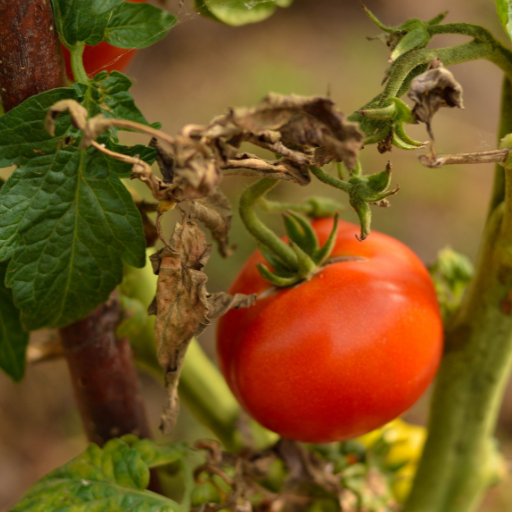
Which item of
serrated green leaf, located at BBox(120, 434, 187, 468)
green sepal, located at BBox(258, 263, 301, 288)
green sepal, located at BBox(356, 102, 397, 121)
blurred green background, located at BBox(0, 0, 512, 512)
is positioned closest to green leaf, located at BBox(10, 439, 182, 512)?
serrated green leaf, located at BBox(120, 434, 187, 468)

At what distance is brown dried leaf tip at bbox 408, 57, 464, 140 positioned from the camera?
1.69 ft

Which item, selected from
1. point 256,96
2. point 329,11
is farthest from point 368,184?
point 329,11

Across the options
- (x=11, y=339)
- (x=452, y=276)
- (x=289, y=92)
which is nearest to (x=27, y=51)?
(x=11, y=339)

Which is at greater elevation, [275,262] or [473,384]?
[275,262]

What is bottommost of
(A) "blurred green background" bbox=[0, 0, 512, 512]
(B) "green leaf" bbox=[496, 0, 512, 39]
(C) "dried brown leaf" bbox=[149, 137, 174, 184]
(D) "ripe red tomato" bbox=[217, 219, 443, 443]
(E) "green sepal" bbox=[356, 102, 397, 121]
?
(A) "blurred green background" bbox=[0, 0, 512, 512]

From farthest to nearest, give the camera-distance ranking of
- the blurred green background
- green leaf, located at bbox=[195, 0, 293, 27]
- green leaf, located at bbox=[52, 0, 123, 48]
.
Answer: the blurred green background
green leaf, located at bbox=[195, 0, 293, 27]
green leaf, located at bbox=[52, 0, 123, 48]

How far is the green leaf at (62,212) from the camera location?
57cm

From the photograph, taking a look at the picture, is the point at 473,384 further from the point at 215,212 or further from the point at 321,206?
the point at 215,212

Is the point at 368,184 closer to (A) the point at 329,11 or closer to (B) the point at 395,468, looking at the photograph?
(B) the point at 395,468

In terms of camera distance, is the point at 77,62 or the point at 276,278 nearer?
the point at 77,62

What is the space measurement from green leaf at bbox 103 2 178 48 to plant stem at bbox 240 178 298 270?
197 millimetres

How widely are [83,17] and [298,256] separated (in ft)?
1.18

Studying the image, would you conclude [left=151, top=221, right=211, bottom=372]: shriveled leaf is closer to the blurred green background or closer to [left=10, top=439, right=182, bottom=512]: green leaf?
[left=10, top=439, right=182, bottom=512]: green leaf

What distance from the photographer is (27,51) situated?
573 millimetres
